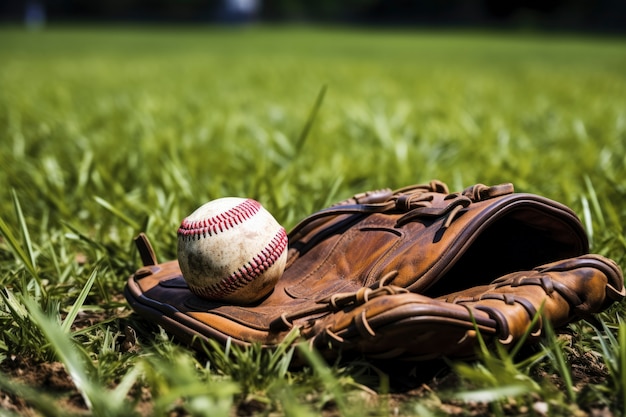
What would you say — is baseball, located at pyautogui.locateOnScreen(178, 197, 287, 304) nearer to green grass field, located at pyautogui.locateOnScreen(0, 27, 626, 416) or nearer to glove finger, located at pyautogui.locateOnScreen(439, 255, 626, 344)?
green grass field, located at pyautogui.locateOnScreen(0, 27, 626, 416)

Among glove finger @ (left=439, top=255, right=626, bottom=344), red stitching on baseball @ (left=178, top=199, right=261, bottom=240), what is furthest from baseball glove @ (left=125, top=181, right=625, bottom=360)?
red stitching on baseball @ (left=178, top=199, right=261, bottom=240)

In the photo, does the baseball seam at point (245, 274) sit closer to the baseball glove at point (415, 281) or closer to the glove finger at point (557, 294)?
the baseball glove at point (415, 281)

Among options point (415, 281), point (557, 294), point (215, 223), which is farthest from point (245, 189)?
point (557, 294)

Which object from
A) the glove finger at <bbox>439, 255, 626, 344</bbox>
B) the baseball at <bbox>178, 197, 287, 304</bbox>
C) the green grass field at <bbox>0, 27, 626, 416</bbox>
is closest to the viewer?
the green grass field at <bbox>0, 27, 626, 416</bbox>

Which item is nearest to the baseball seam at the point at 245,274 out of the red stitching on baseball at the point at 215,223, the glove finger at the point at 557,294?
the red stitching on baseball at the point at 215,223

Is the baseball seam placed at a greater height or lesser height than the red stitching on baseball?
lesser

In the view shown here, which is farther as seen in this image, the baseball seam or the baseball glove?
the baseball seam

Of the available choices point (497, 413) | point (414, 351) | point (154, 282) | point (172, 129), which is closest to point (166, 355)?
point (154, 282)
